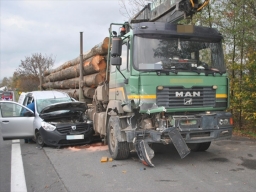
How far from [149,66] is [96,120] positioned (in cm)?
320

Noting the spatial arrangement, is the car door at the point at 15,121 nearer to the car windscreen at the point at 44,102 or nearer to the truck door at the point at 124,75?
the car windscreen at the point at 44,102

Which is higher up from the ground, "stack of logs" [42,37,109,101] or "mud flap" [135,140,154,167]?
"stack of logs" [42,37,109,101]

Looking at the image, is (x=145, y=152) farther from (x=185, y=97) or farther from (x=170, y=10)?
(x=170, y=10)

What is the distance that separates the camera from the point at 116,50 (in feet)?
22.3

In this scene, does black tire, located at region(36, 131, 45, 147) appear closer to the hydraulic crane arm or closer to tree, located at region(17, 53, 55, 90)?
the hydraulic crane arm

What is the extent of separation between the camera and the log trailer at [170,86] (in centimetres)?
644

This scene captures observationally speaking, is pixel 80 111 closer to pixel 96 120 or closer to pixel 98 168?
pixel 96 120

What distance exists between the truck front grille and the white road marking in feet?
9.97

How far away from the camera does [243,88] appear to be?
35.7 ft

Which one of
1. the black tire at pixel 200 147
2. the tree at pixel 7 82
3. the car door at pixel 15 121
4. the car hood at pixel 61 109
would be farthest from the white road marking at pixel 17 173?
the tree at pixel 7 82

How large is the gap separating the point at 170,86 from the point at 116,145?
1877mm

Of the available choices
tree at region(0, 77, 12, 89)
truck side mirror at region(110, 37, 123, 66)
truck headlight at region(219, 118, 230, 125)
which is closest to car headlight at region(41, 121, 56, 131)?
truck side mirror at region(110, 37, 123, 66)

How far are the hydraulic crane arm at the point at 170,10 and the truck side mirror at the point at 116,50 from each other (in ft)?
4.55

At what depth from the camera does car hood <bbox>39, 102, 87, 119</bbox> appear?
943cm
